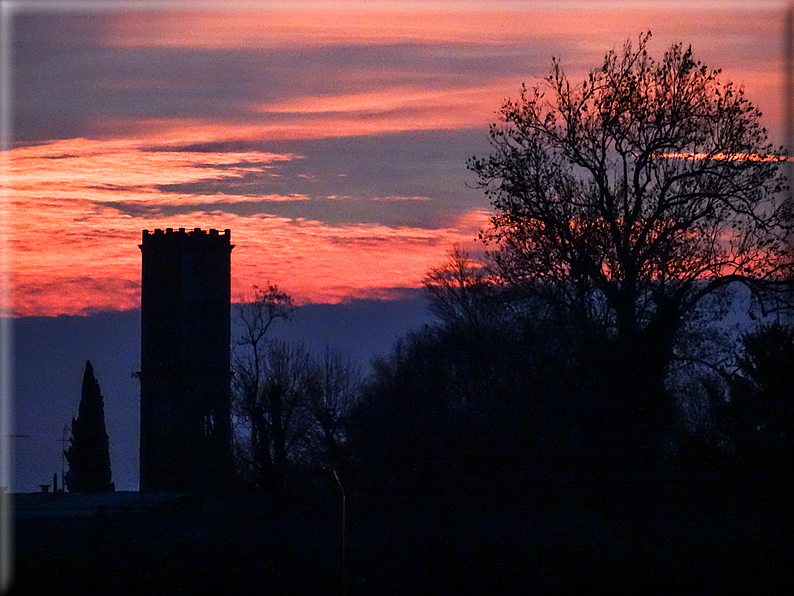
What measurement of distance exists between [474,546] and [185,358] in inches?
1529

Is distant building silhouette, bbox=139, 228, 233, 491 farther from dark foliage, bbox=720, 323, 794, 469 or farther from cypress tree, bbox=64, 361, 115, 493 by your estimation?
dark foliage, bbox=720, 323, 794, 469

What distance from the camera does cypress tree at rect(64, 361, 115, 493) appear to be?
58406 mm

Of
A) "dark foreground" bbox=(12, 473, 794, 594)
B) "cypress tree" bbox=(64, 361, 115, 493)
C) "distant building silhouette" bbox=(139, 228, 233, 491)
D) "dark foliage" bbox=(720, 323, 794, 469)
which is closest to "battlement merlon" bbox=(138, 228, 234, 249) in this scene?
"distant building silhouette" bbox=(139, 228, 233, 491)

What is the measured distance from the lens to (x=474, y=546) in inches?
818

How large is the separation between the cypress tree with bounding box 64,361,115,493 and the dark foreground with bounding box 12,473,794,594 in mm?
30397

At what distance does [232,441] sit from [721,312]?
3606cm

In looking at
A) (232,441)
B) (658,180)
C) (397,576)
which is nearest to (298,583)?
(397,576)

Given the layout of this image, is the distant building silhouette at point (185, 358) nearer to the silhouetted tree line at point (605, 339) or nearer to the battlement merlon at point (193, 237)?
the battlement merlon at point (193, 237)

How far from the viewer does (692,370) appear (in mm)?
25469

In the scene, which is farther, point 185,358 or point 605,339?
point 185,358

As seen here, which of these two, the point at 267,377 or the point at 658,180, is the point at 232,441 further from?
the point at 658,180

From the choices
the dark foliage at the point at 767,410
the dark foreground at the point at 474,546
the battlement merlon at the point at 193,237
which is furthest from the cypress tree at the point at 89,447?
the dark foliage at the point at 767,410

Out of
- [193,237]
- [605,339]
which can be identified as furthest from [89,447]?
[605,339]

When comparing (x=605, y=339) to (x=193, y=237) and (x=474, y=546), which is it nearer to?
(x=474, y=546)
